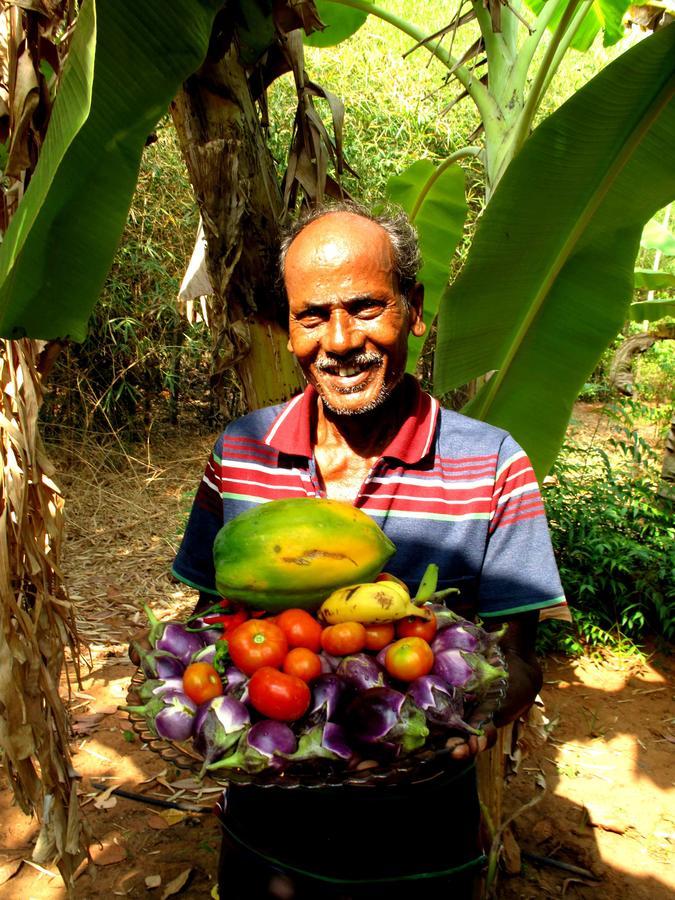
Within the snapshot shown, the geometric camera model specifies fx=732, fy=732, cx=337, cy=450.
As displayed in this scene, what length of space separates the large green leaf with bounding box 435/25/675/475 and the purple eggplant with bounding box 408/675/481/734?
1.38 metres

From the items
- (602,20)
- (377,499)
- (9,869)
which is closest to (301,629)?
(377,499)

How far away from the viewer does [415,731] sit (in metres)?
1.09

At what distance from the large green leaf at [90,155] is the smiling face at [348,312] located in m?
0.41

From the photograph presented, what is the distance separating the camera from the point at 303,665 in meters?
1.17

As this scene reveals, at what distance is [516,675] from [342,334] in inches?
31.2

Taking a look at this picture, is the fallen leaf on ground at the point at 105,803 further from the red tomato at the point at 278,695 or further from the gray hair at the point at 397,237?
the gray hair at the point at 397,237

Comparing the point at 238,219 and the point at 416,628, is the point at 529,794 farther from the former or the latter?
the point at 238,219

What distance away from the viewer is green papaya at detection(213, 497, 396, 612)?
1301 mm

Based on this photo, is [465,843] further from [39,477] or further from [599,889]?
[599,889]

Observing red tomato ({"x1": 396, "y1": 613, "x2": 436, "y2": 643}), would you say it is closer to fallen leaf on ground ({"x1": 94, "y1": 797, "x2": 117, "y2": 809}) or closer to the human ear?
the human ear

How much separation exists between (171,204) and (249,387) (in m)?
4.99

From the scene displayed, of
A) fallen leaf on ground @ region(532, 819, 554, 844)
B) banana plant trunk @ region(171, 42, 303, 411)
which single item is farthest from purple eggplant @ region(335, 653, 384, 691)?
fallen leaf on ground @ region(532, 819, 554, 844)

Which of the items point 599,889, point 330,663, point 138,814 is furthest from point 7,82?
point 599,889

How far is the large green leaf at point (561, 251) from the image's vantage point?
6.39 ft
